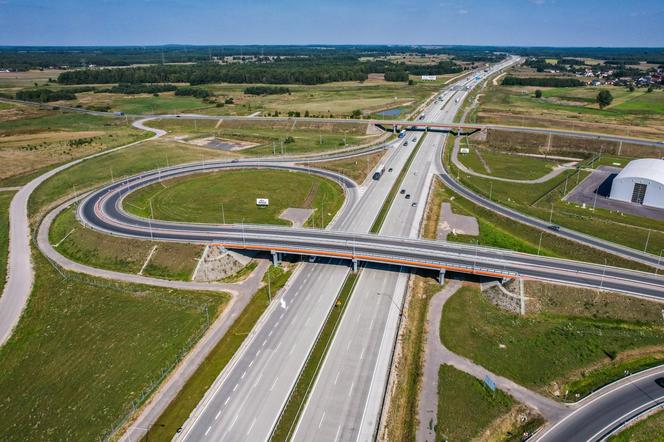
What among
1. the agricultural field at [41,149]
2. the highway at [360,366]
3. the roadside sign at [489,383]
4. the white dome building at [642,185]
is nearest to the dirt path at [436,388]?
the roadside sign at [489,383]

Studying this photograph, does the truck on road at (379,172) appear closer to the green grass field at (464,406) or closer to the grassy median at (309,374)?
the grassy median at (309,374)

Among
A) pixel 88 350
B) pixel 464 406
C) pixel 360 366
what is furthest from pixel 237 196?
pixel 464 406

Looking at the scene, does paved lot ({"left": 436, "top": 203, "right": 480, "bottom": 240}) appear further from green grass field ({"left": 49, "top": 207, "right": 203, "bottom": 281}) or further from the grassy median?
green grass field ({"left": 49, "top": 207, "right": 203, "bottom": 281})

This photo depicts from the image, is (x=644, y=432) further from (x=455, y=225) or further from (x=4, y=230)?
Result: (x=4, y=230)

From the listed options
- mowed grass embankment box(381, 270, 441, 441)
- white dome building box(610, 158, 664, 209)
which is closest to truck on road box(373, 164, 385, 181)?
mowed grass embankment box(381, 270, 441, 441)

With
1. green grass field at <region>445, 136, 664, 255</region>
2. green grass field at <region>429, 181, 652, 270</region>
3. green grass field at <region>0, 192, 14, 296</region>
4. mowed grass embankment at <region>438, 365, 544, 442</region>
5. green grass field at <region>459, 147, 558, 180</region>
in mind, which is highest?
green grass field at <region>459, 147, 558, 180</region>

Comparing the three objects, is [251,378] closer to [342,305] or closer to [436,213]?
[342,305]

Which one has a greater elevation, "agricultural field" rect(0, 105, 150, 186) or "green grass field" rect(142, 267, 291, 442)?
"agricultural field" rect(0, 105, 150, 186)
